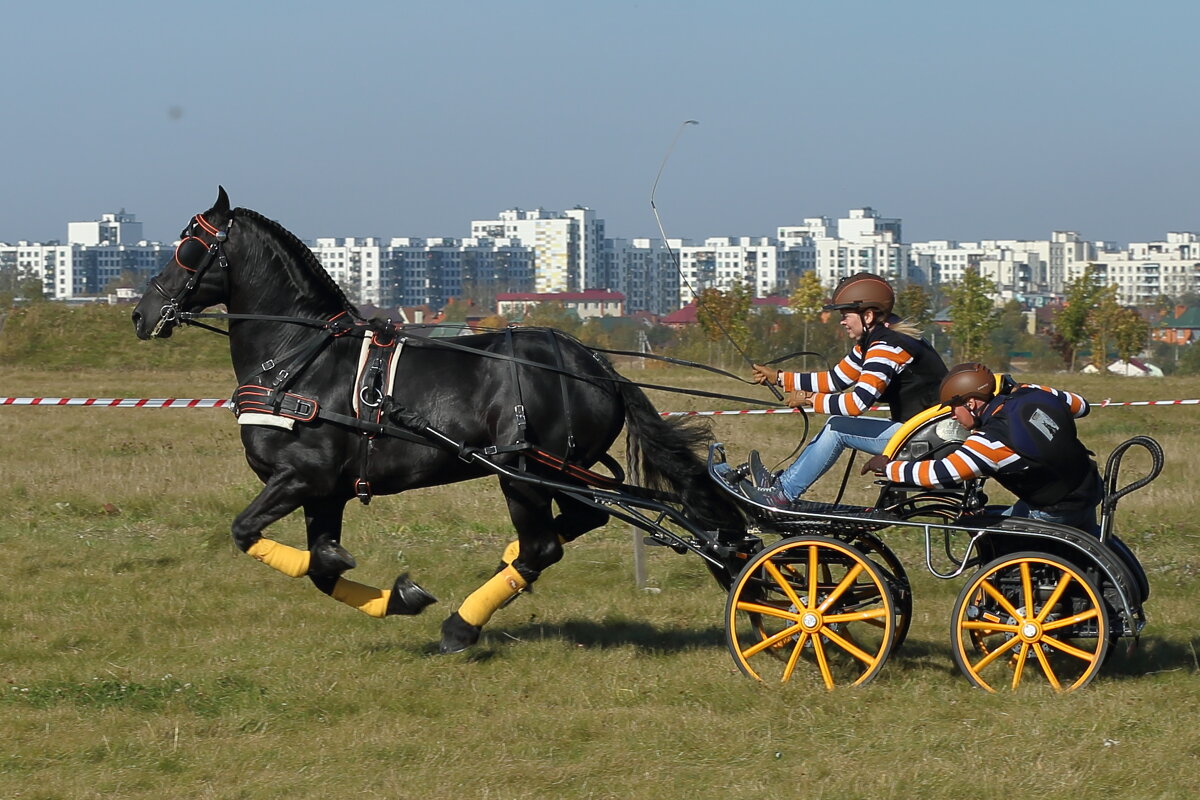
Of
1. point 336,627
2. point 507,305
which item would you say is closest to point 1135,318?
point 507,305

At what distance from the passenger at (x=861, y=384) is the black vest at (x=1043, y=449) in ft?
1.81

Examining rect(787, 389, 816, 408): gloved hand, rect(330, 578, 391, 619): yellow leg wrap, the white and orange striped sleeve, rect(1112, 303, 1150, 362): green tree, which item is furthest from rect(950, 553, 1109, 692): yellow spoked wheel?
rect(1112, 303, 1150, 362): green tree

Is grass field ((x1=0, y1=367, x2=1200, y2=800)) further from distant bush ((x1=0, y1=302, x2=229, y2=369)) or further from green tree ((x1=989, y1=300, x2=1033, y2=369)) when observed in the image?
green tree ((x1=989, y1=300, x2=1033, y2=369))

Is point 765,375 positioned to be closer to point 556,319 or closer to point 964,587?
point 964,587

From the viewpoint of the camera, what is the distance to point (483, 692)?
7.00m

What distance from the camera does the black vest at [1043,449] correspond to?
6453 millimetres

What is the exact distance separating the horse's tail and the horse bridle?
2.33m

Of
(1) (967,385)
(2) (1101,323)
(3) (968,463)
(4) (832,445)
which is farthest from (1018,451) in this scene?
(2) (1101,323)

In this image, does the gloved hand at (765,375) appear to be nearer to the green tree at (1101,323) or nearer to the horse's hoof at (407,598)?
the horse's hoof at (407,598)

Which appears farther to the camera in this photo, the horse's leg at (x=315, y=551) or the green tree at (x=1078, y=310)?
the green tree at (x=1078, y=310)

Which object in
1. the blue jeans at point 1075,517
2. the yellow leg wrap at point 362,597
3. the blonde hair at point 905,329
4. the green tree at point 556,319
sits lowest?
the yellow leg wrap at point 362,597

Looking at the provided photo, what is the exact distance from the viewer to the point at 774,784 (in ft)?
17.8

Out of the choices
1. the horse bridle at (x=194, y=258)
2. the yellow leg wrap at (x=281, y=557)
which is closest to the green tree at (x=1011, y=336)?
the horse bridle at (x=194, y=258)

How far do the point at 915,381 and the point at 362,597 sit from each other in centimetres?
314
